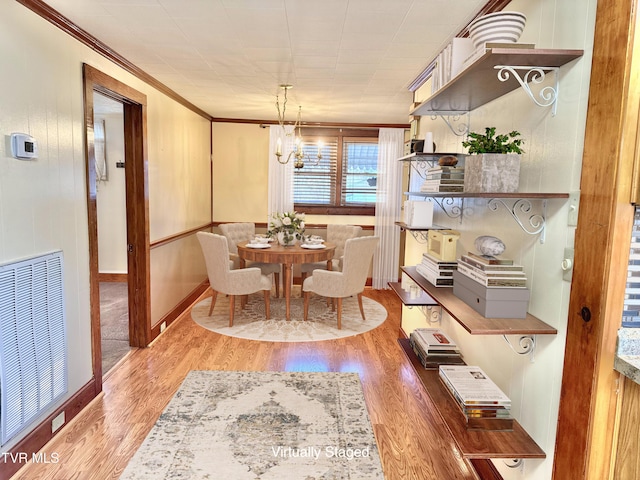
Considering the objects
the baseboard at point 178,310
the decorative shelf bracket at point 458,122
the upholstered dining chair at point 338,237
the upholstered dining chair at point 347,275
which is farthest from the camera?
the upholstered dining chair at point 338,237

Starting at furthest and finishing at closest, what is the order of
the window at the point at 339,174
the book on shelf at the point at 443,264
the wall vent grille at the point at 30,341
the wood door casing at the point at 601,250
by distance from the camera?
the window at the point at 339,174 → the book on shelf at the point at 443,264 → the wall vent grille at the point at 30,341 → the wood door casing at the point at 601,250

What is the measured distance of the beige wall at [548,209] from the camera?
4.58ft

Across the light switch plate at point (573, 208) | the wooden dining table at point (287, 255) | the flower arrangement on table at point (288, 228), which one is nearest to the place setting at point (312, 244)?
the wooden dining table at point (287, 255)

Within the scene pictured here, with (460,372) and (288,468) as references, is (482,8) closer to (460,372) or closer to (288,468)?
(460,372)

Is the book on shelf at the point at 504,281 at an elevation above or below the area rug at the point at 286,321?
above

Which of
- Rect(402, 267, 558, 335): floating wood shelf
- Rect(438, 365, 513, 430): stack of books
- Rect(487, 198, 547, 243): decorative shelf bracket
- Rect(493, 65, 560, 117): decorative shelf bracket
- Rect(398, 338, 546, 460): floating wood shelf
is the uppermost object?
Rect(493, 65, 560, 117): decorative shelf bracket

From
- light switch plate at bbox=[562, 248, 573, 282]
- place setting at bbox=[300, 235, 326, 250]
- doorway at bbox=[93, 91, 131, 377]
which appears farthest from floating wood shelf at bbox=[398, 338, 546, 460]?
doorway at bbox=[93, 91, 131, 377]

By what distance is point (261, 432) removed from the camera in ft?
7.76

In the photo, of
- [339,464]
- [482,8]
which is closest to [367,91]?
[482,8]

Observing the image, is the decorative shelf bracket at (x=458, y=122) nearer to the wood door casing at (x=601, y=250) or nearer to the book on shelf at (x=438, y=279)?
the book on shelf at (x=438, y=279)

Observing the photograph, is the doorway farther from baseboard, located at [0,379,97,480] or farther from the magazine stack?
the magazine stack

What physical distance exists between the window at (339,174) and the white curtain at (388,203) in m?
0.20

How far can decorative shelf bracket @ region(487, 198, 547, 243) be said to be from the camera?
1567 mm

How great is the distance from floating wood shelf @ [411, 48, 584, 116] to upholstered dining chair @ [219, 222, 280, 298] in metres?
3.03
